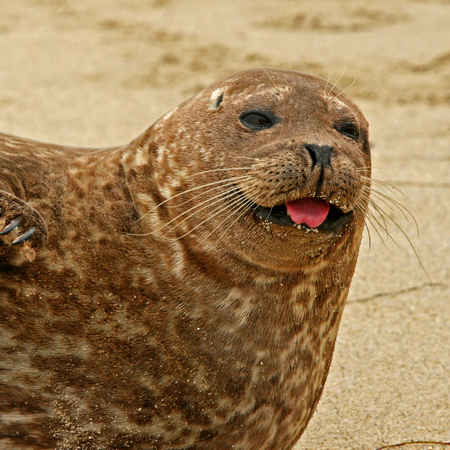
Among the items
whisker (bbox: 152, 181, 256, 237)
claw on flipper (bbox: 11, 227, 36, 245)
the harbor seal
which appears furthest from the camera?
whisker (bbox: 152, 181, 256, 237)

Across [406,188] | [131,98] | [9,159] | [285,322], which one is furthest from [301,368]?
[131,98]

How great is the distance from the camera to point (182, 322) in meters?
2.94

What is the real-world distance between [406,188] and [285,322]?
121 inches

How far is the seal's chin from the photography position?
2.86m

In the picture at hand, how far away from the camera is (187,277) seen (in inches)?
118

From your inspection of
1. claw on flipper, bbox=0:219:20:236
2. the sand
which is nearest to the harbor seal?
claw on flipper, bbox=0:219:20:236

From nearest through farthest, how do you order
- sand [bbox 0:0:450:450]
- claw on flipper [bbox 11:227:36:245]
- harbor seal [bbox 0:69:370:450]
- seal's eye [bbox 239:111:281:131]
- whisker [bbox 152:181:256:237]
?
claw on flipper [bbox 11:227:36:245] → harbor seal [bbox 0:69:370:450] → whisker [bbox 152:181:256:237] → seal's eye [bbox 239:111:281:131] → sand [bbox 0:0:450:450]

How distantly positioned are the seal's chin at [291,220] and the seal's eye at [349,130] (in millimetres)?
380

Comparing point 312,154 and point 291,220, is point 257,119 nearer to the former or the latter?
point 312,154

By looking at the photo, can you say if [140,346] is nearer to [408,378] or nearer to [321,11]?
[408,378]

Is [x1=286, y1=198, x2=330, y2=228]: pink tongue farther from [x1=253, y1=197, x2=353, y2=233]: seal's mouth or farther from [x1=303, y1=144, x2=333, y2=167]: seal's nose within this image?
[x1=303, y1=144, x2=333, y2=167]: seal's nose

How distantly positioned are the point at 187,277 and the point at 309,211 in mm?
505

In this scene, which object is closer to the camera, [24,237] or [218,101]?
[24,237]

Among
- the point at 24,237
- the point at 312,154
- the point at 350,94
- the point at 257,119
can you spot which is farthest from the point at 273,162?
the point at 350,94
